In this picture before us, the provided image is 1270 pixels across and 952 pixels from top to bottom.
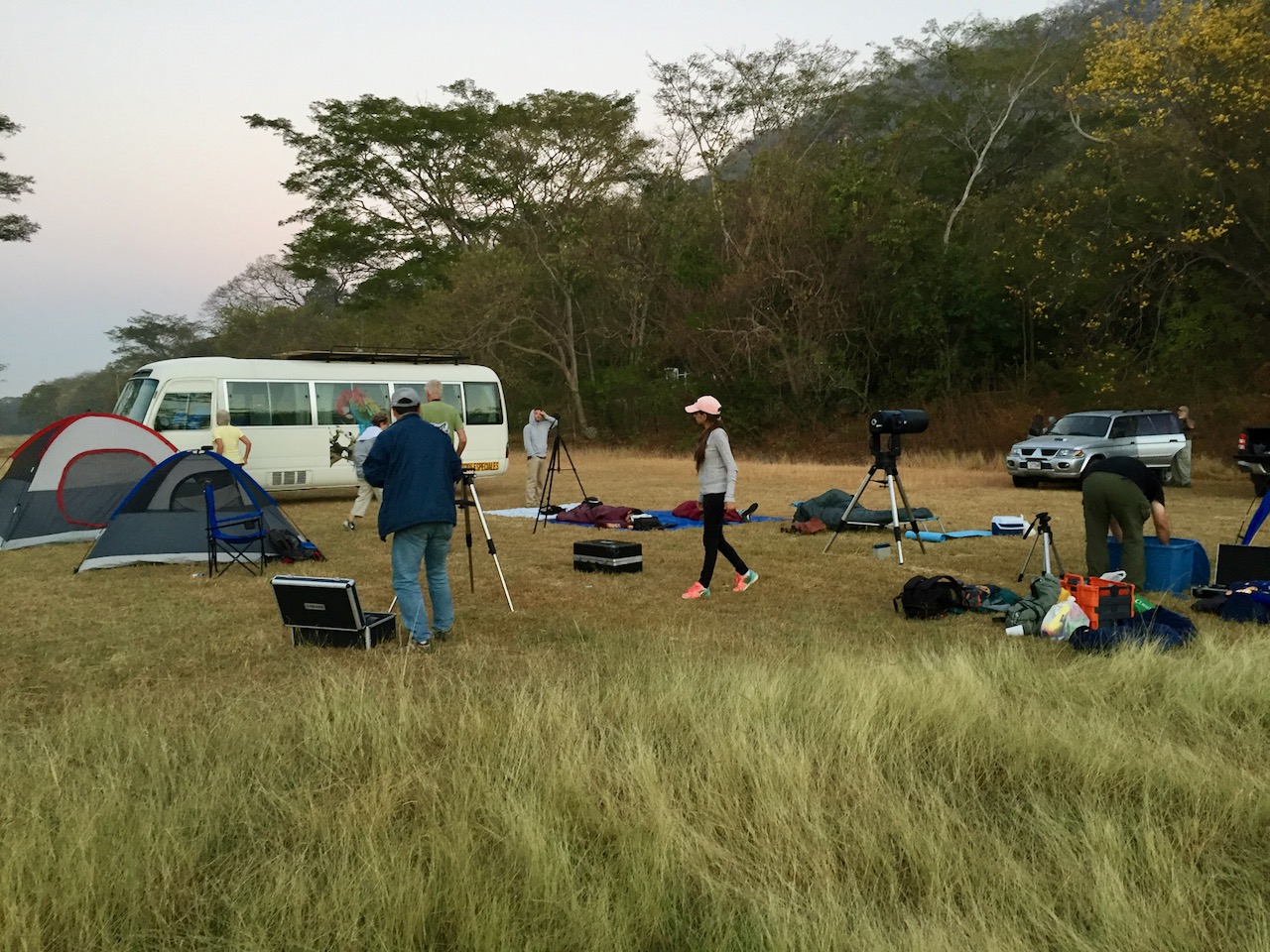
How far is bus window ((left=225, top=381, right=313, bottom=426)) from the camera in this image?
1770 centimetres

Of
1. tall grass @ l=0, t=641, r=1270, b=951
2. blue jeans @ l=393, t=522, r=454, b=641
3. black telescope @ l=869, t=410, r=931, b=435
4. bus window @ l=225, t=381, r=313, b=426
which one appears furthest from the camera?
bus window @ l=225, t=381, r=313, b=426

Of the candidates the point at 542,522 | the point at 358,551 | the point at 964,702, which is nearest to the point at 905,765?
the point at 964,702

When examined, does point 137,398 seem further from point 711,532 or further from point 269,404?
point 711,532

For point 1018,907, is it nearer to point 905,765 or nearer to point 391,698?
point 905,765

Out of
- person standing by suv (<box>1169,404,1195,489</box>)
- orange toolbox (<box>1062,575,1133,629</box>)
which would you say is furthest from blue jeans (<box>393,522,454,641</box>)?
person standing by suv (<box>1169,404,1195,489</box>)

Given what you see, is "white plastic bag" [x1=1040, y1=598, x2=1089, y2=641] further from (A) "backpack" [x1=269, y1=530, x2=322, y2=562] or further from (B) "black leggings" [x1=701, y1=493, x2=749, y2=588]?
(A) "backpack" [x1=269, y1=530, x2=322, y2=562]

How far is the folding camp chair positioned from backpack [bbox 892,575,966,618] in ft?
20.4

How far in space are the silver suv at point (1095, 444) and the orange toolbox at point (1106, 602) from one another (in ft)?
39.8

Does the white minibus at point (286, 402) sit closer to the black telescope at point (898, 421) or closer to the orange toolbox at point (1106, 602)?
the black telescope at point (898, 421)

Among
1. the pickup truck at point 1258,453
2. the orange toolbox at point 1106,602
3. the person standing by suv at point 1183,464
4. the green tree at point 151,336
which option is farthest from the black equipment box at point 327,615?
the green tree at point 151,336

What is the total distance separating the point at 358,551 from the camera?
11.9 metres

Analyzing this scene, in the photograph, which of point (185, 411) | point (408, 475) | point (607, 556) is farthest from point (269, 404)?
point (408, 475)

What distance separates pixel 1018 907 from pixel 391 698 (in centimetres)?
321

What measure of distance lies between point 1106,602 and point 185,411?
1473cm
